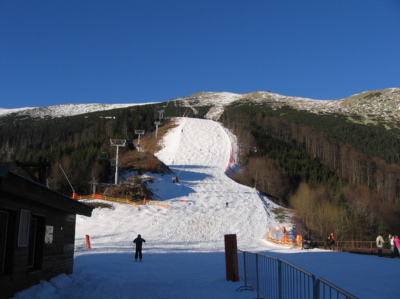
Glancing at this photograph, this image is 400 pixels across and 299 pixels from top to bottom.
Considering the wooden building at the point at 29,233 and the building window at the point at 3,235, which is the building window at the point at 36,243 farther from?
the building window at the point at 3,235

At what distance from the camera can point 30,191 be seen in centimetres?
743

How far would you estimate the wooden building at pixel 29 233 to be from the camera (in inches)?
274

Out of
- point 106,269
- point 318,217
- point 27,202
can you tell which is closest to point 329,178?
point 318,217

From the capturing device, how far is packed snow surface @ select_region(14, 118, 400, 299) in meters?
9.41

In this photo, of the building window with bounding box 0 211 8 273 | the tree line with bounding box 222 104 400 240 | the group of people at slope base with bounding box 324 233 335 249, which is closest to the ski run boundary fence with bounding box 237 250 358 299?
the building window with bounding box 0 211 8 273

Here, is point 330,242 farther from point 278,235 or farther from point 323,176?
point 323,176

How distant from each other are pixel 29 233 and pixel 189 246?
58.9ft

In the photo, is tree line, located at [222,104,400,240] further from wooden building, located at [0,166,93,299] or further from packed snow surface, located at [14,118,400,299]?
wooden building, located at [0,166,93,299]

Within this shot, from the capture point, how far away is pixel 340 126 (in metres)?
142

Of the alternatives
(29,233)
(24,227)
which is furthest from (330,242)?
(24,227)

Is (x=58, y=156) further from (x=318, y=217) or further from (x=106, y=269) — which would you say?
(x=106, y=269)

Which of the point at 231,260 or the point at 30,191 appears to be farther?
the point at 231,260

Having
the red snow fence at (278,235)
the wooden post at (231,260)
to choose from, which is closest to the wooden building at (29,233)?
the wooden post at (231,260)

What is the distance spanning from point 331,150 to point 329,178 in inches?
833
